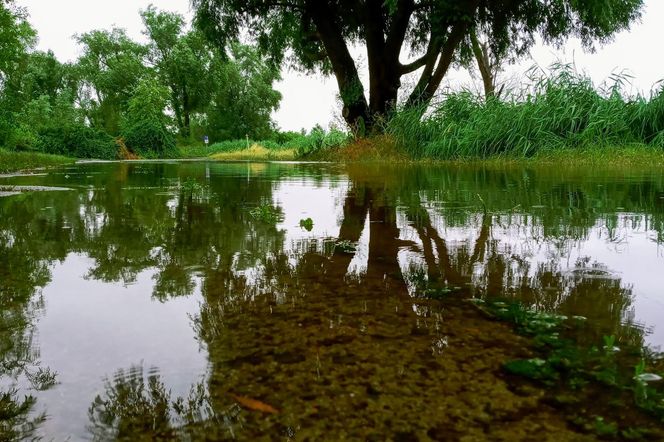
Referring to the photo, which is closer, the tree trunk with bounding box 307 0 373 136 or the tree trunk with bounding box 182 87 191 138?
the tree trunk with bounding box 307 0 373 136

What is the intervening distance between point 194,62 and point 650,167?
157ft

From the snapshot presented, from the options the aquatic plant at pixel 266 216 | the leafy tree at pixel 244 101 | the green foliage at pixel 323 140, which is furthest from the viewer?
the leafy tree at pixel 244 101

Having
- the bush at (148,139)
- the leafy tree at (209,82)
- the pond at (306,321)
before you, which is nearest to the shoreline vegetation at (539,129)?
the pond at (306,321)

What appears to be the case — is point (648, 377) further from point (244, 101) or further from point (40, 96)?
point (244, 101)

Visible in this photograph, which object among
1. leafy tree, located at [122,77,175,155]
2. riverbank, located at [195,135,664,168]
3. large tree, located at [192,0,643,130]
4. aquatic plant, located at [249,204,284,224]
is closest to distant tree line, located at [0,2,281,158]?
leafy tree, located at [122,77,175,155]

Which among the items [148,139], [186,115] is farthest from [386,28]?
[186,115]

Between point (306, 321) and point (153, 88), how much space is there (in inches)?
1905

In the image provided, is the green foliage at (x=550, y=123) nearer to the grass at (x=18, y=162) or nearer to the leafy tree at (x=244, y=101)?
the grass at (x=18, y=162)

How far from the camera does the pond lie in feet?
3.28

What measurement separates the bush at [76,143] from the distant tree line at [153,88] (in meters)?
1.01

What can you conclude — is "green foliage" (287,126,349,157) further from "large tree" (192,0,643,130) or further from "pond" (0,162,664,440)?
"pond" (0,162,664,440)

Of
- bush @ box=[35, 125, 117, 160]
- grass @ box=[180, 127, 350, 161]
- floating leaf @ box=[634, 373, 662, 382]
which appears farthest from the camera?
bush @ box=[35, 125, 117, 160]

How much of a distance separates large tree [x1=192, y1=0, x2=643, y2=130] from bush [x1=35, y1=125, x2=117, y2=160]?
1913 centimetres

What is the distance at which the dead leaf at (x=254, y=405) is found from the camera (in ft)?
3.34
